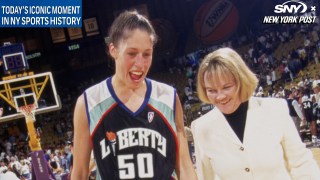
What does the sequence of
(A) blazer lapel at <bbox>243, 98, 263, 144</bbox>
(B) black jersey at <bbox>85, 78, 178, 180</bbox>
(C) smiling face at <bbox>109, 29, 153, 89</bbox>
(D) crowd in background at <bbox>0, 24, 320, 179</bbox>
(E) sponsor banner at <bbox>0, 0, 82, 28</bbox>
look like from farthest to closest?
(D) crowd in background at <bbox>0, 24, 320, 179</bbox> < (E) sponsor banner at <bbox>0, 0, 82, 28</bbox> < (B) black jersey at <bbox>85, 78, 178, 180</bbox> < (C) smiling face at <bbox>109, 29, 153, 89</bbox> < (A) blazer lapel at <bbox>243, 98, 263, 144</bbox>

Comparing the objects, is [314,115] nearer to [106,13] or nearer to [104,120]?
[104,120]

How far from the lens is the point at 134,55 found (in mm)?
2459

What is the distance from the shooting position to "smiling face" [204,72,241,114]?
2.08m

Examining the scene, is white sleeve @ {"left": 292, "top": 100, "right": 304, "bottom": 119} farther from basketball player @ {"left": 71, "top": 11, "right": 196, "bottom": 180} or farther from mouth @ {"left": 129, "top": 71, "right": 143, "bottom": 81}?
mouth @ {"left": 129, "top": 71, "right": 143, "bottom": 81}

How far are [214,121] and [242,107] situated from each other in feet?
0.46

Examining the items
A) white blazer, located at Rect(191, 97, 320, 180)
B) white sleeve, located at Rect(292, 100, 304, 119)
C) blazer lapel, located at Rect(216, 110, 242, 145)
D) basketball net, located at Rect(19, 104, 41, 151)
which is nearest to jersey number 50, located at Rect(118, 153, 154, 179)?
white blazer, located at Rect(191, 97, 320, 180)

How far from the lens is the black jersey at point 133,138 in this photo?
2.53 metres

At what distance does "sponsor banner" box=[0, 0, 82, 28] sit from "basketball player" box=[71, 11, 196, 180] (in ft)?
9.96

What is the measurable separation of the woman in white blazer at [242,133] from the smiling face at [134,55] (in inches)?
16.2

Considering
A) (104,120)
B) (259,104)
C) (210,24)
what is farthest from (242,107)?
(210,24)

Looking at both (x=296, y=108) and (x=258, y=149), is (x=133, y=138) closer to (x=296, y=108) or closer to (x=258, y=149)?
(x=258, y=149)

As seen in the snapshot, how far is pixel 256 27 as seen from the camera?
59.8 feet

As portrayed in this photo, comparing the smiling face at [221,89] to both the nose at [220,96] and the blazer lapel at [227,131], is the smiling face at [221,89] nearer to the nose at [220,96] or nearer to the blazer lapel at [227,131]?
the nose at [220,96]

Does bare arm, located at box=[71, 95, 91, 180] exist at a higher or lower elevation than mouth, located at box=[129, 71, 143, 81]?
lower
